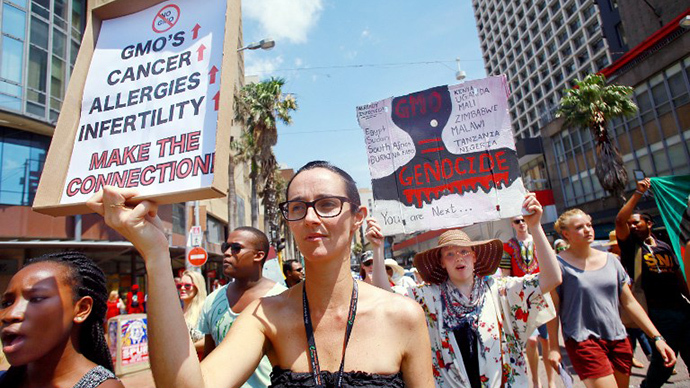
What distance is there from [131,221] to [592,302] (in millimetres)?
3754

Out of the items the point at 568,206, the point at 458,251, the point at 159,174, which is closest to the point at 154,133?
the point at 159,174

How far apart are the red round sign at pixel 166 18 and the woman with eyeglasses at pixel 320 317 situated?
992 millimetres

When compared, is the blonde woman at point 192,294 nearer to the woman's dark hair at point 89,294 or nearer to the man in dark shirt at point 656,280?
the woman's dark hair at point 89,294

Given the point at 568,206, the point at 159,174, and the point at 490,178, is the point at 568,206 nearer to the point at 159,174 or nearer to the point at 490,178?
the point at 490,178

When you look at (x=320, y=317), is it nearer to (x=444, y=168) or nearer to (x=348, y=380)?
(x=348, y=380)

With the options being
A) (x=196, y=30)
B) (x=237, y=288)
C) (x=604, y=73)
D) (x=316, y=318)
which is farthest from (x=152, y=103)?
(x=604, y=73)

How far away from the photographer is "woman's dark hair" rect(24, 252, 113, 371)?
1.71 meters

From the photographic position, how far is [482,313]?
2840 millimetres

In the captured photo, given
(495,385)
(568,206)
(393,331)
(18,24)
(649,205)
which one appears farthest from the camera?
(568,206)

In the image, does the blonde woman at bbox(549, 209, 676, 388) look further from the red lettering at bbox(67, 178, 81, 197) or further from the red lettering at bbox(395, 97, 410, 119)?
the red lettering at bbox(67, 178, 81, 197)

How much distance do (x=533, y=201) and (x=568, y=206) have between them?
3680cm

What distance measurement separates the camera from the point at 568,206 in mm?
34781

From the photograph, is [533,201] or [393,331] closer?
[393,331]

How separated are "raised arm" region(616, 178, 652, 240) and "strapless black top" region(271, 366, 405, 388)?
13.4 ft
